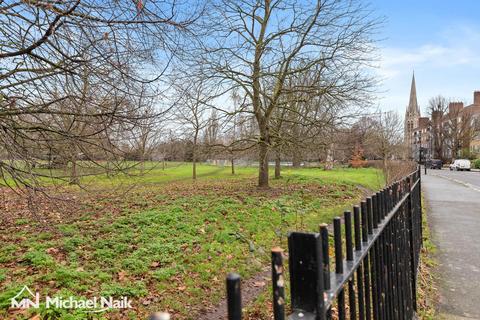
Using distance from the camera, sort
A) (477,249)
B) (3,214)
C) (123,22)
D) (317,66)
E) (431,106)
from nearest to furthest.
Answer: (123,22) → (477,249) → (3,214) → (317,66) → (431,106)

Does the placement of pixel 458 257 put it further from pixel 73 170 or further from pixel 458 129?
pixel 458 129

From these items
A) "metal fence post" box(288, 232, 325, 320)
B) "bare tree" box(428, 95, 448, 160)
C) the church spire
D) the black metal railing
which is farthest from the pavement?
the church spire

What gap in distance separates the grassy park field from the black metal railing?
276 cm

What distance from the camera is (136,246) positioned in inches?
256

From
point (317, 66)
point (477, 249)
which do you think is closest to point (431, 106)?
point (317, 66)

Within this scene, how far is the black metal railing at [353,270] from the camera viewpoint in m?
1.01

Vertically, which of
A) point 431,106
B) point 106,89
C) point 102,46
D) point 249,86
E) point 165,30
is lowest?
point 106,89

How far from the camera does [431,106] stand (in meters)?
67.4

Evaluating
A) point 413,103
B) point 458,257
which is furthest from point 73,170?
point 413,103

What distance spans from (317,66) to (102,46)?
11.1 metres

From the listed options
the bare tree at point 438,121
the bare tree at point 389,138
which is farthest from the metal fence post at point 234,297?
the bare tree at point 438,121

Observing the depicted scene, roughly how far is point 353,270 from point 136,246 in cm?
570

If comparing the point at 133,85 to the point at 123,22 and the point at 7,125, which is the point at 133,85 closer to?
the point at 123,22

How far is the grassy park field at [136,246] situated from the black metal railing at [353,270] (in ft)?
9.04
